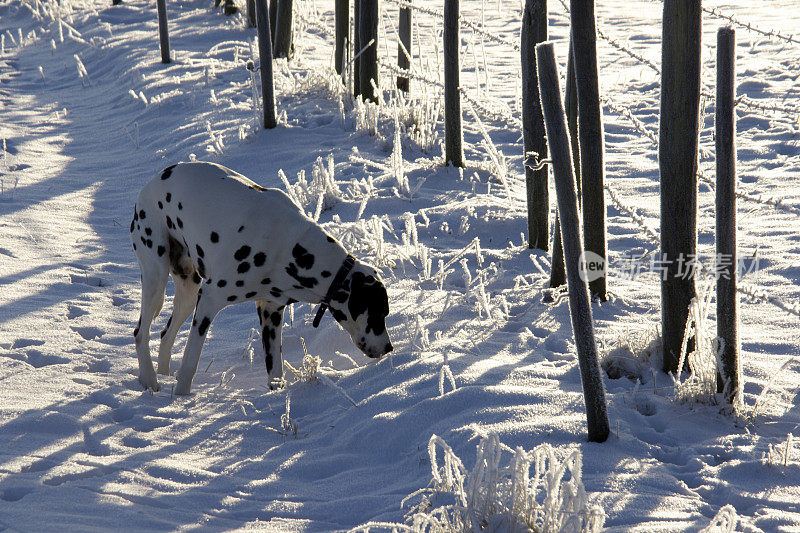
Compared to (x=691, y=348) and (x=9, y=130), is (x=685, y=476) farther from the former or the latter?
(x=9, y=130)

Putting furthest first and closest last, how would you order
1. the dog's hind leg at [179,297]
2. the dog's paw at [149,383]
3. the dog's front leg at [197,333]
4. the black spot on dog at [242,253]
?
the dog's hind leg at [179,297] → the dog's paw at [149,383] → the dog's front leg at [197,333] → the black spot on dog at [242,253]

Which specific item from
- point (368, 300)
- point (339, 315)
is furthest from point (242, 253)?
point (368, 300)

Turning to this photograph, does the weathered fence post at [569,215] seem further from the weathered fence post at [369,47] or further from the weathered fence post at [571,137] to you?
the weathered fence post at [369,47]

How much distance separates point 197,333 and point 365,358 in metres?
1.17

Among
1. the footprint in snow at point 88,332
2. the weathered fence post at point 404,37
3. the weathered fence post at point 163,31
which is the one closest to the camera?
the footprint in snow at point 88,332

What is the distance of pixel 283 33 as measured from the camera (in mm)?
13641

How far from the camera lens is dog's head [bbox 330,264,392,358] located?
4.90 metres

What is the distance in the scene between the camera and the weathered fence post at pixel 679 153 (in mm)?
3975

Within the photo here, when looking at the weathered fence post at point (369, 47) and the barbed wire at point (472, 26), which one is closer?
the barbed wire at point (472, 26)

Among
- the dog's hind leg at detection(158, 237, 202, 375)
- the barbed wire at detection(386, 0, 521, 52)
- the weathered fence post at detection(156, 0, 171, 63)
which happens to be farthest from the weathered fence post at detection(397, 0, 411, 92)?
the dog's hind leg at detection(158, 237, 202, 375)

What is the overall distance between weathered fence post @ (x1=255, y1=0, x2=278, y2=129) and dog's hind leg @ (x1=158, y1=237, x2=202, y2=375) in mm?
5028

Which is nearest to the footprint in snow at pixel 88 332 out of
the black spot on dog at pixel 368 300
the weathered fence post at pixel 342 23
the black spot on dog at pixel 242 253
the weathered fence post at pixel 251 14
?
the black spot on dog at pixel 242 253

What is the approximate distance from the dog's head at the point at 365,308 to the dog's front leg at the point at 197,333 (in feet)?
2.57

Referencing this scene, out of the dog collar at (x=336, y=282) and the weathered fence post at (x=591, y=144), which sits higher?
the weathered fence post at (x=591, y=144)
